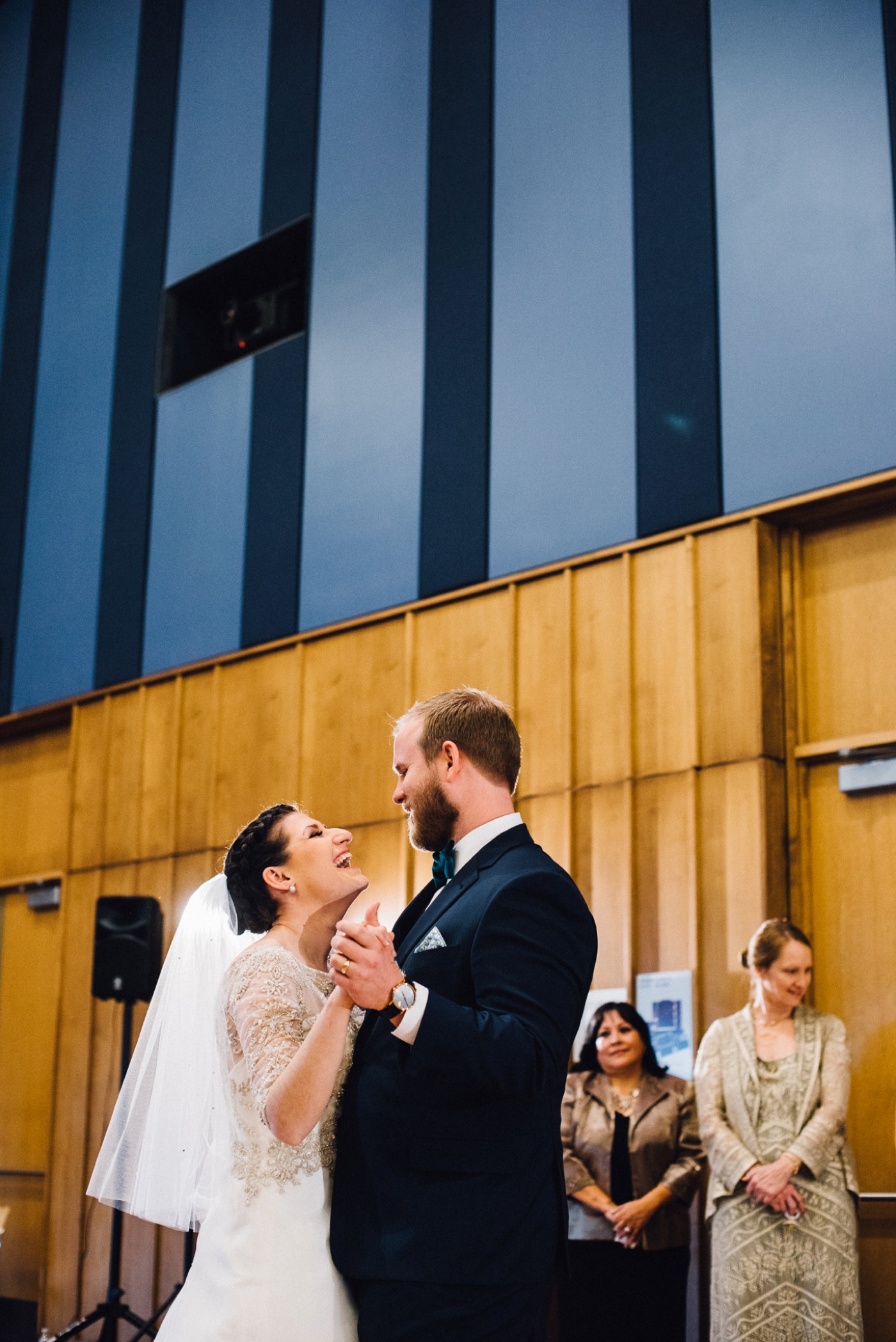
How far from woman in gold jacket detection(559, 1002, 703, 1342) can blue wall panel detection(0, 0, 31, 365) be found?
25.1ft

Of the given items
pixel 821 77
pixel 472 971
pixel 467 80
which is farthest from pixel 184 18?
pixel 472 971

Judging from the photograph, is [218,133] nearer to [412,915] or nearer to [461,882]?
[412,915]

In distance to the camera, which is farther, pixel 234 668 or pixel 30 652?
pixel 30 652

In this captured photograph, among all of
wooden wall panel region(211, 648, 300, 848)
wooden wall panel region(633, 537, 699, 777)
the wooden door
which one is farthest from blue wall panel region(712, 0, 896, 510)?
the wooden door

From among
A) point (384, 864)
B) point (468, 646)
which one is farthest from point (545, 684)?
point (384, 864)

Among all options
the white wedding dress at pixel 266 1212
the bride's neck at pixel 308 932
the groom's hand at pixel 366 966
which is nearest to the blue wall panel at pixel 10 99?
the bride's neck at pixel 308 932

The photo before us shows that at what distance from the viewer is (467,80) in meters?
7.13

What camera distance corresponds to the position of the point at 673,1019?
5.24 m

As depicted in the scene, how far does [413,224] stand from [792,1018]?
4.60m

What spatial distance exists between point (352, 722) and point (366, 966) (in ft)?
16.2

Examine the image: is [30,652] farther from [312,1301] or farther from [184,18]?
[312,1301]

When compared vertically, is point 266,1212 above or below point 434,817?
below

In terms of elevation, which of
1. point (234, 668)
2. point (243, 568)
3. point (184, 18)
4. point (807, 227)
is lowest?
point (234, 668)

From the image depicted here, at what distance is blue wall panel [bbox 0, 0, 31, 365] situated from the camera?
401 inches
